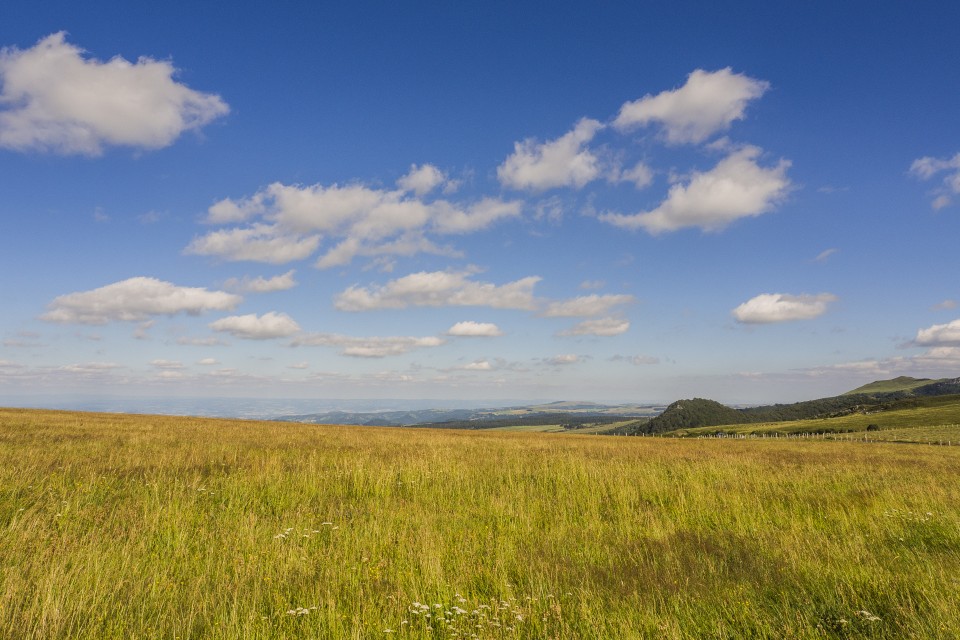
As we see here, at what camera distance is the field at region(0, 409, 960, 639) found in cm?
434

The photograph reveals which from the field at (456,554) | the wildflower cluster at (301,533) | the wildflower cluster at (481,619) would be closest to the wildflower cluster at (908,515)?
the field at (456,554)

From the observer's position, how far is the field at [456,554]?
434 cm

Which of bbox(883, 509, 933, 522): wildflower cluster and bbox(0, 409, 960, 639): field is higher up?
bbox(0, 409, 960, 639): field

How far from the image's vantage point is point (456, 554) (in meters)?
6.26

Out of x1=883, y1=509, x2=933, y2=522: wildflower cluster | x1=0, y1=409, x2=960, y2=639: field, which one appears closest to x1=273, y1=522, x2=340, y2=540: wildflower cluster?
x1=0, y1=409, x2=960, y2=639: field

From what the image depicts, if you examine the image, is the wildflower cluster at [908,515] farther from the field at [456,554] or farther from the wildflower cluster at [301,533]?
the wildflower cluster at [301,533]

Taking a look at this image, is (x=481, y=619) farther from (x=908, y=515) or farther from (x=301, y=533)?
(x=908, y=515)

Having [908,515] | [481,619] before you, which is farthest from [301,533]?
[908,515]

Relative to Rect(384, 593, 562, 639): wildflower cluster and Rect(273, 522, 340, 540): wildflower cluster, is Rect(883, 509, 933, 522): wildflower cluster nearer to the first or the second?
Rect(384, 593, 562, 639): wildflower cluster

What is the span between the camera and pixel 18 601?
14.1ft

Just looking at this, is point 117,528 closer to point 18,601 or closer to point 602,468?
point 18,601

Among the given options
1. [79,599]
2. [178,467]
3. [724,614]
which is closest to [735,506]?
[724,614]

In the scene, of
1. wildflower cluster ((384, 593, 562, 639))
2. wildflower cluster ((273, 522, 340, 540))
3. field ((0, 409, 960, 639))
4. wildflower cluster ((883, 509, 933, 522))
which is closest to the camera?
wildflower cluster ((384, 593, 562, 639))

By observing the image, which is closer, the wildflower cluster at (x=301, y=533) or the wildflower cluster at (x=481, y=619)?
the wildflower cluster at (x=481, y=619)
